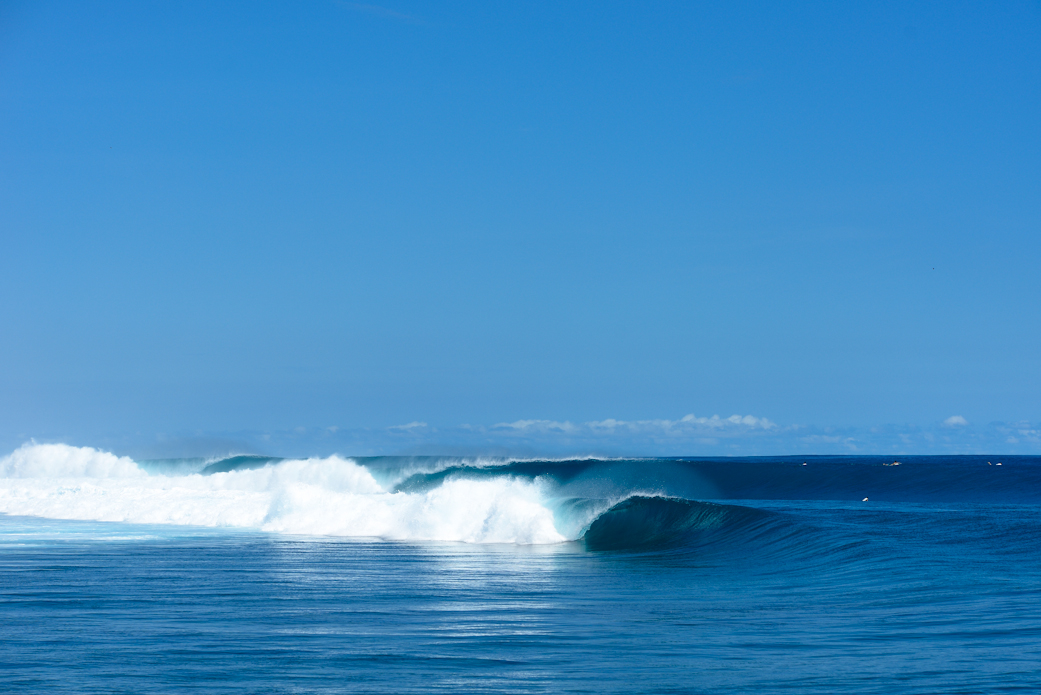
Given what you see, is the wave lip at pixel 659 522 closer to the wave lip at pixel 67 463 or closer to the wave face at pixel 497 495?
the wave face at pixel 497 495

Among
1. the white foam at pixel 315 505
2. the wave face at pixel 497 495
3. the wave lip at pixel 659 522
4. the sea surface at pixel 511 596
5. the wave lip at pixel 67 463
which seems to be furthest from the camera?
the wave lip at pixel 67 463

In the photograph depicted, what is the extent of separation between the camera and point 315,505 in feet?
80.0

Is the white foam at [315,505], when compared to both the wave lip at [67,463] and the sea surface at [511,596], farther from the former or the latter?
the wave lip at [67,463]

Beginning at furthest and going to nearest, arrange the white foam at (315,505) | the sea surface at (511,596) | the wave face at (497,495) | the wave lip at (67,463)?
the wave lip at (67,463) → the white foam at (315,505) → the wave face at (497,495) → the sea surface at (511,596)

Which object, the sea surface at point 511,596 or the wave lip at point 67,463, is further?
the wave lip at point 67,463

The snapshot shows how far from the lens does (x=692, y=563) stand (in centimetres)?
1614

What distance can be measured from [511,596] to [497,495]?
35.4ft

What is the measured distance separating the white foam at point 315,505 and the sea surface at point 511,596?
0.31 ft

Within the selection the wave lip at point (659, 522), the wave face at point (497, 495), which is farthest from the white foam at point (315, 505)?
the wave lip at point (659, 522)

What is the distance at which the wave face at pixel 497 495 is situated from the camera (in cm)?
2056

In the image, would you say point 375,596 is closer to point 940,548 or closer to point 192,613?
point 192,613

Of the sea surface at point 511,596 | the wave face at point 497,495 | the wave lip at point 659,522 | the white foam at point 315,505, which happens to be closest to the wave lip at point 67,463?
A: the wave face at point 497,495

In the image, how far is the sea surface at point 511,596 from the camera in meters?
7.25

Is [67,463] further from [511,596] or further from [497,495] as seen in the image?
[511,596]
